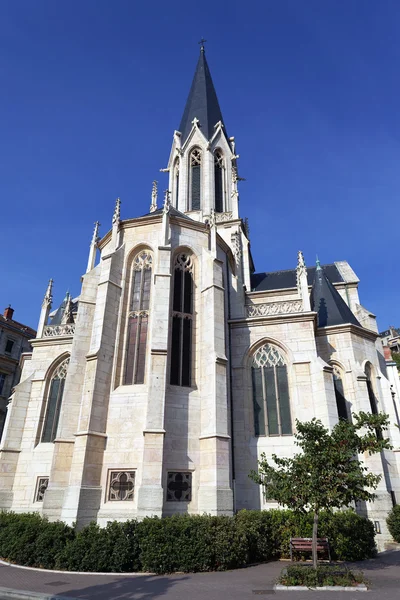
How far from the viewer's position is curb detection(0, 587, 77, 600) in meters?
7.32

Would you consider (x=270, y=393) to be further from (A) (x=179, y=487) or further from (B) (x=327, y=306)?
(B) (x=327, y=306)

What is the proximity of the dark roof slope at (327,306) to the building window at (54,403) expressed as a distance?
13.5 meters

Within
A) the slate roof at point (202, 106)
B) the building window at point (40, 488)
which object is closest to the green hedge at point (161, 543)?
the building window at point (40, 488)

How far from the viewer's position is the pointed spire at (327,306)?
788 inches

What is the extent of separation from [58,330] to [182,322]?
27.9 feet

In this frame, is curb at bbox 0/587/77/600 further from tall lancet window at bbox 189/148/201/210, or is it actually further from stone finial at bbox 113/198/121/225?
tall lancet window at bbox 189/148/201/210

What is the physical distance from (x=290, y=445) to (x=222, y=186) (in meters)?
21.6

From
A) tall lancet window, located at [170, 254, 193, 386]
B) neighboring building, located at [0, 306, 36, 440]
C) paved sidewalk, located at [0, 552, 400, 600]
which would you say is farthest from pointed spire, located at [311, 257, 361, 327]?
neighboring building, located at [0, 306, 36, 440]

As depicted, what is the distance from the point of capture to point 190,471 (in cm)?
1359

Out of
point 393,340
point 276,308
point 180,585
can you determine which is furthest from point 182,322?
point 393,340

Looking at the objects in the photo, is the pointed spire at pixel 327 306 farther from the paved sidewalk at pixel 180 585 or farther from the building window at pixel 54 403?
the building window at pixel 54 403

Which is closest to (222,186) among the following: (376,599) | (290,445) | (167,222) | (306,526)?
(167,222)

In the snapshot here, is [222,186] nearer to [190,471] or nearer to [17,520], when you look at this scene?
[190,471]

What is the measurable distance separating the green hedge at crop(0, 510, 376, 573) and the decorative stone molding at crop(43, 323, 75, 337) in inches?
397
